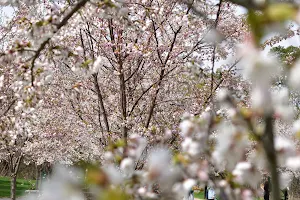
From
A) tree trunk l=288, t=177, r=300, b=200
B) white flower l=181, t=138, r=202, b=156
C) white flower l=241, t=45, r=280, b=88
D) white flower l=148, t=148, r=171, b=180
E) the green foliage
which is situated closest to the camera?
white flower l=241, t=45, r=280, b=88

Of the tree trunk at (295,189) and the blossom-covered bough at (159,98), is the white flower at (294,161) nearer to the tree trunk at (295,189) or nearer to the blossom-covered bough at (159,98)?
the blossom-covered bough at (159,98)

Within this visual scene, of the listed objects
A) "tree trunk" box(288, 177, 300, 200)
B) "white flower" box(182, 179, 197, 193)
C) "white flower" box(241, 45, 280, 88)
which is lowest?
"white flower" box(182, 179, 197, 193)

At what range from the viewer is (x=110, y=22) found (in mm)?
6914

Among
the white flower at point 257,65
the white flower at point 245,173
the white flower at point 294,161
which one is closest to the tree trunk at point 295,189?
the white flower at point 245,173

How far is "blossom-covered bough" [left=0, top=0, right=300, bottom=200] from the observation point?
99 centimetres

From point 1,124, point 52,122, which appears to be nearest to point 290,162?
point 1,124

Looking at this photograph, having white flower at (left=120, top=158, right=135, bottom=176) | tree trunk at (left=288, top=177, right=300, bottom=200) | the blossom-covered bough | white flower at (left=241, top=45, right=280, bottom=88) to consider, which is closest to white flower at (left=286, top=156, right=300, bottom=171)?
the blossom-covered bough

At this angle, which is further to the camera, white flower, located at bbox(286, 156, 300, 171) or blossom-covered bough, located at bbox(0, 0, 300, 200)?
white flower, located at bbox(286, 156, 300, 171)

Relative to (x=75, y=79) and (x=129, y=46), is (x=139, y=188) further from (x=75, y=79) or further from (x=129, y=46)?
(x=75, y=79)

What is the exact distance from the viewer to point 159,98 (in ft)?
29.7

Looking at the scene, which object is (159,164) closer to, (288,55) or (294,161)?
(294,161)

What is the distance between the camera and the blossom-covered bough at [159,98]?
99 cm

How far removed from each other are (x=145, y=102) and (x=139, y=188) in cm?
717

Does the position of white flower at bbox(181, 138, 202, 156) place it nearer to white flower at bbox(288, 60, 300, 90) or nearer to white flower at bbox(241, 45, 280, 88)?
white flower at bbox(288, 60, 300, 90)
